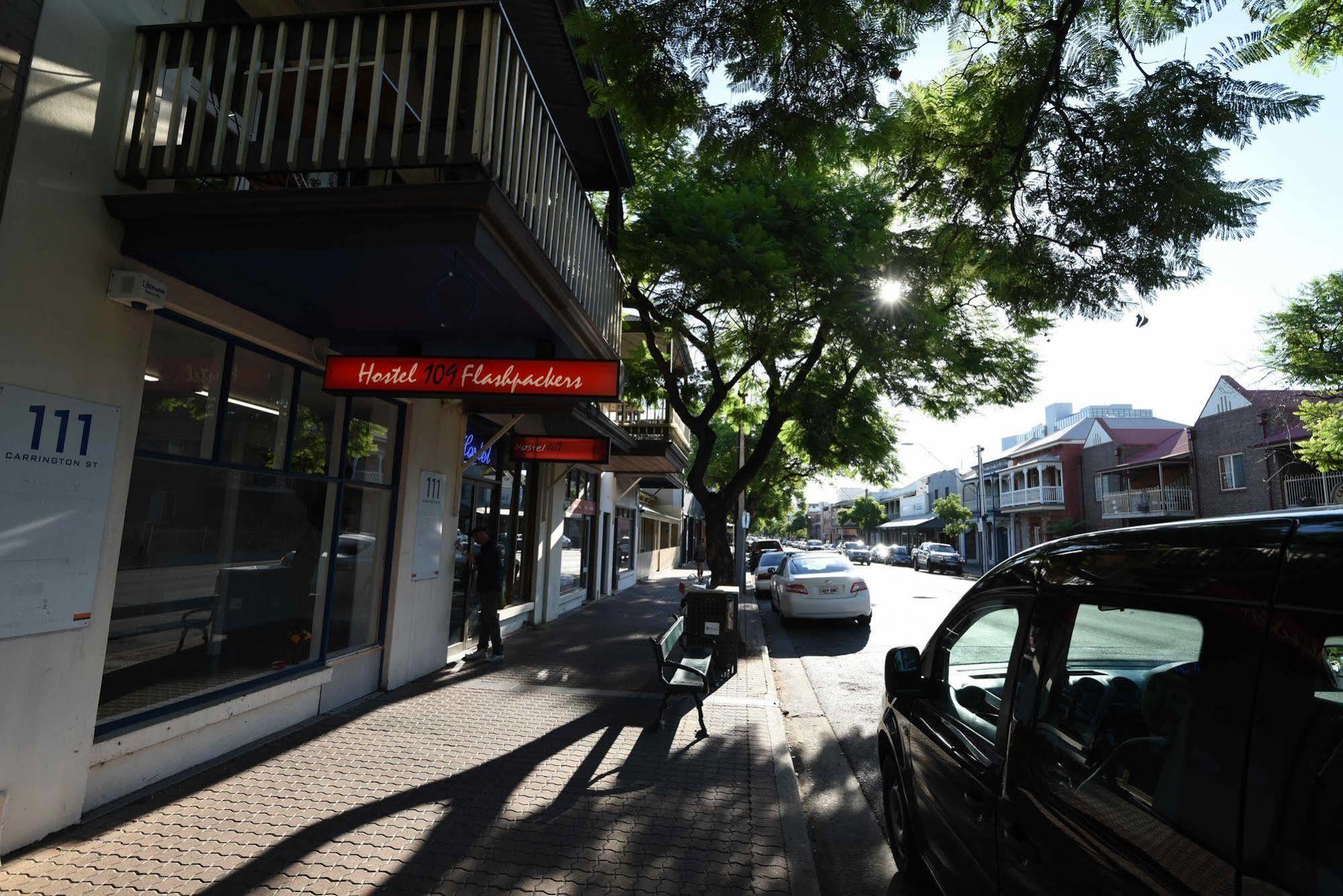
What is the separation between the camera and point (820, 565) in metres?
14.2

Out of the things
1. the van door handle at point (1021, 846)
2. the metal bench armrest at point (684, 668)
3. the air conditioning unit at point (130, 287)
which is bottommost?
the metal bench armrest at point (684, 668)

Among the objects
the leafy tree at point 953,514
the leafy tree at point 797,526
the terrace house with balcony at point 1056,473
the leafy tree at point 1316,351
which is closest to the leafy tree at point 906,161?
the leafy tree at point 1316,351

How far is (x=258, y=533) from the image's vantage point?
5875mm

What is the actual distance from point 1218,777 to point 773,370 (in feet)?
33.8

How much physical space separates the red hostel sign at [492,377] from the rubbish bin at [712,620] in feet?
14.3

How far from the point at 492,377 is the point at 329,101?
2.00 m

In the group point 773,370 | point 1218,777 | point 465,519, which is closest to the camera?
point 1218,777

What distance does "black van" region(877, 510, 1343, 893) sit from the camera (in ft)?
4.58

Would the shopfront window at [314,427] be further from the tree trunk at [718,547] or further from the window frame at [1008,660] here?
the tree trunk at [718,547]

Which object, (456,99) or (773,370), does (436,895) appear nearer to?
(456,99)

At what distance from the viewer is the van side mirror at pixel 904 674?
3273 millimetres

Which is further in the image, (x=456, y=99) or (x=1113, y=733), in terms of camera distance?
(x=456, y=99)

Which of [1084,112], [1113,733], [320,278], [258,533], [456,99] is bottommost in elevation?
[1113,733]

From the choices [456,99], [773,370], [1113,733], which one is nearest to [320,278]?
[456,99]
